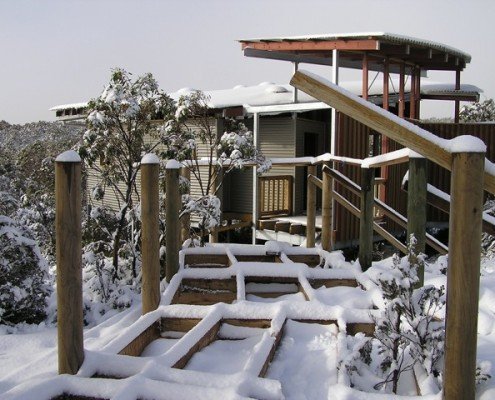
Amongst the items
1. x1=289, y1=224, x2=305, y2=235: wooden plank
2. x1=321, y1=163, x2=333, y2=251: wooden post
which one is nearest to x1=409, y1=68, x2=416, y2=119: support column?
x1=289, y1=224, x2=305, y2=235: wooden plank

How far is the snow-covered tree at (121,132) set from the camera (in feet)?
20.6

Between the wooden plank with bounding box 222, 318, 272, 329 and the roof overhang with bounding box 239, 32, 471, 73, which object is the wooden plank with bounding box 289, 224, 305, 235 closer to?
the roof overhang with bounding box 239, 32, 471, 73

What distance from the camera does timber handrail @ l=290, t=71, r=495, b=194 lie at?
7.00ft

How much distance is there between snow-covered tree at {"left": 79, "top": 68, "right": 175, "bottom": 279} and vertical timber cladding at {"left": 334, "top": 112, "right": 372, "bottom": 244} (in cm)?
460

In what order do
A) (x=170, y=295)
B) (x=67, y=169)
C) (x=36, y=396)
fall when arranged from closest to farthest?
(x=36, y=396) → (x=67, y=169) → (x=170, y=295)

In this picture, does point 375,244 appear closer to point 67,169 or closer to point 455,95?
point 455,95

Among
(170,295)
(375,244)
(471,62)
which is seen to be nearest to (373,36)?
(375,244)

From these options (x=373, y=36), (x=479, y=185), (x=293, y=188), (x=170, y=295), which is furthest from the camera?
(x=293, y=188)

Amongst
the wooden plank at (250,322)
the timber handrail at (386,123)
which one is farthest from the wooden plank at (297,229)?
the timber handrail at (386,123)

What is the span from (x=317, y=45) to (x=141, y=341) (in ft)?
29.1

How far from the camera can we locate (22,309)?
5.03m

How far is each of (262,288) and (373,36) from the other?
684 cm

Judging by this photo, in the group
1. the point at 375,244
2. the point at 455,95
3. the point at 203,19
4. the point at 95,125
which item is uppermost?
the point at 203,19

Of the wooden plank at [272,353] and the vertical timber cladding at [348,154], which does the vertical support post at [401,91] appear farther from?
the wooden plank at [272,353]
